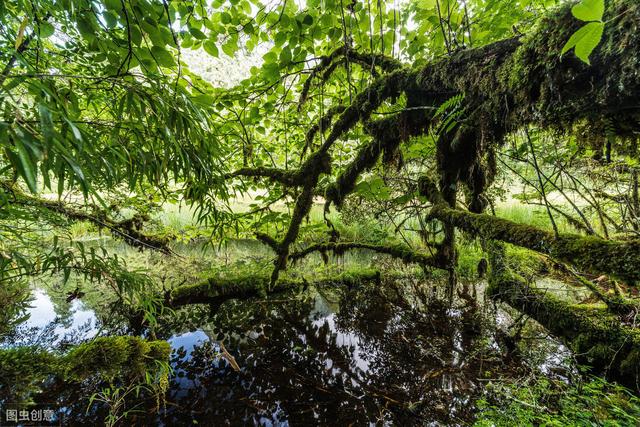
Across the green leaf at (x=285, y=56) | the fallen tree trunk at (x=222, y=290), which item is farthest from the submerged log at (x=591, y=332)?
the fallen tree trunk at (x=222, y=290)

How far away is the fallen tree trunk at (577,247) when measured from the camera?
969mm

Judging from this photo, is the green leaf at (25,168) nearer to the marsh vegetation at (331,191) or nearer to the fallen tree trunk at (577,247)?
the marsh vegetation at (331,191)

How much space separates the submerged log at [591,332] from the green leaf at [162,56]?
3.56 m

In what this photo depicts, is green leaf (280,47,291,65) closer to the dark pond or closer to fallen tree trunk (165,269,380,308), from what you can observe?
fallen tree trunk (165,269,380,308)

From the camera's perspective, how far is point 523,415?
1794 mm

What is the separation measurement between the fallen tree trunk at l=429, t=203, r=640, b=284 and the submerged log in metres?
1.65

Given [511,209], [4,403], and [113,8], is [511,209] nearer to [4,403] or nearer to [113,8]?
[113,8]

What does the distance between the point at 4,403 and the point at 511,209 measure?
890 cm

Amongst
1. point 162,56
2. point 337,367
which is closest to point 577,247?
point 162,56

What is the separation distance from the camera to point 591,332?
93.0 inches

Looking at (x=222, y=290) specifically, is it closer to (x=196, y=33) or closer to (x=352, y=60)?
(x=196, y=33)

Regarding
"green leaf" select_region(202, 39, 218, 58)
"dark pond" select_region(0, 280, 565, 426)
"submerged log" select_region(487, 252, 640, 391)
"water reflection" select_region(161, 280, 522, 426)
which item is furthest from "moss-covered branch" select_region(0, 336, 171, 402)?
"submerged log" select_region(487, 252, 640, 391)

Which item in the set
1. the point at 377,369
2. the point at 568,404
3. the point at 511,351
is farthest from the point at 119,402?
the point at 511,351

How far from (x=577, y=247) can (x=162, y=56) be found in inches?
88.3
